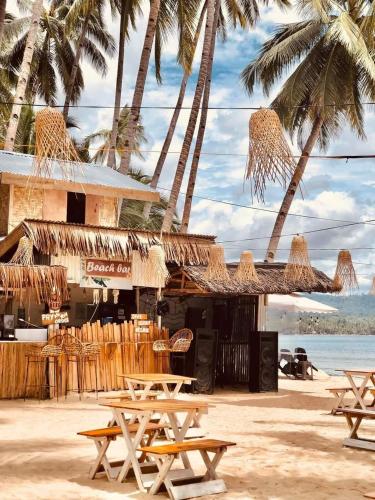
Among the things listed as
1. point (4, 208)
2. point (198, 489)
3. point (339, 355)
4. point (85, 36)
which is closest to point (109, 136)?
point (85, 36)

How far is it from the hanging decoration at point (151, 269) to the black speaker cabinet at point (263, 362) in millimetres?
2434

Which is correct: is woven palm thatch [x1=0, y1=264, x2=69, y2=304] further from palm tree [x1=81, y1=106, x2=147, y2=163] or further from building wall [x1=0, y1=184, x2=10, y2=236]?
palm tree [x1=81, y1=106, x2=147, y2=163]

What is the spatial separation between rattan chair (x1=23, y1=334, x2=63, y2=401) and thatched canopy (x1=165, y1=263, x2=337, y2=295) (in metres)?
3.36

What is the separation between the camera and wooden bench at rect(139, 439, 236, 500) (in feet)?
20.9

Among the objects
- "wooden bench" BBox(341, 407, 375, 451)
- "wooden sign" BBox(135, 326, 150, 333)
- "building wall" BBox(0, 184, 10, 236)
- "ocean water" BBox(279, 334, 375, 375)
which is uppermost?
"building wall" BBox(0, 184, 10, 236)

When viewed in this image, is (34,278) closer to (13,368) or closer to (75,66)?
(13,368)

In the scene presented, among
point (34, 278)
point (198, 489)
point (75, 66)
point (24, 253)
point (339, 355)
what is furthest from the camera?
point (339, 355)

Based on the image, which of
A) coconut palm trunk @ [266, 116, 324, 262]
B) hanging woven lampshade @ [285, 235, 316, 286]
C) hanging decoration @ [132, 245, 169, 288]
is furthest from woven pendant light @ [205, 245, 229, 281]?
coconut palm trunk @ [266, 116, 324, 262]

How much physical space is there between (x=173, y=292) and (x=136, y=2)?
11.7 meters

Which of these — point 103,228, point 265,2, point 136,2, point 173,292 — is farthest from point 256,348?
point 265,2

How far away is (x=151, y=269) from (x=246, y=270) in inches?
81.5

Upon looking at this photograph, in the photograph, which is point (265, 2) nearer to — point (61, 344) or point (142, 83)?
point (142, 83)

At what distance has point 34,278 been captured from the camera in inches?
527

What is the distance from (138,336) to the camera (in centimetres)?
1548
